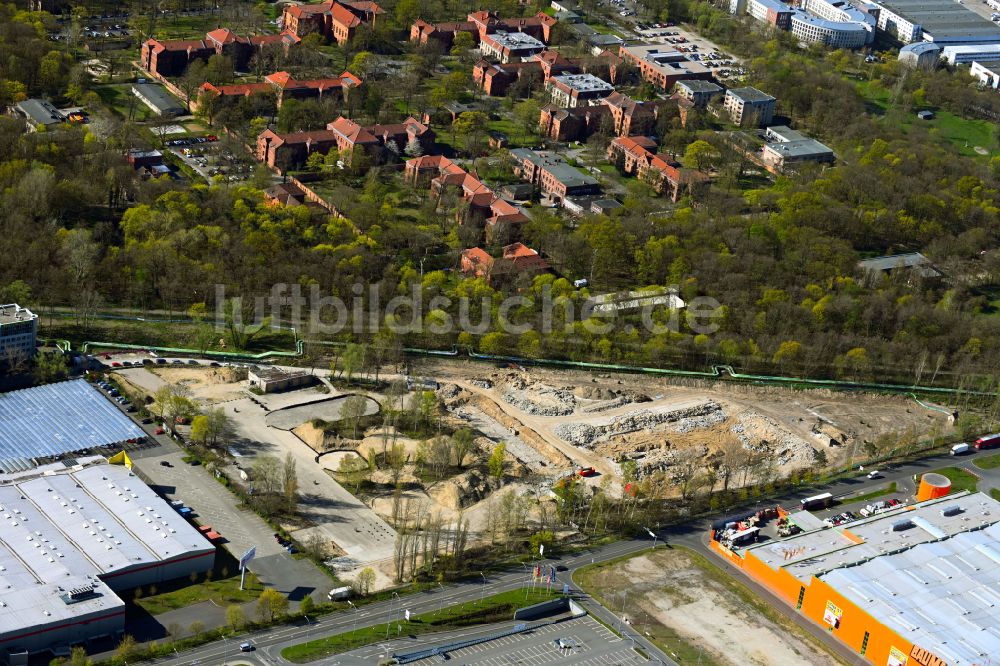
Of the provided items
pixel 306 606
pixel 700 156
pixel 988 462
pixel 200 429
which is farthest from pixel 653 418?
pixel 700 156

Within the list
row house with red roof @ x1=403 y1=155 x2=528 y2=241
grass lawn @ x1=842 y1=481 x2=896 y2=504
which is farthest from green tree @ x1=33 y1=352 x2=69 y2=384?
grass lawn @ x1=842 y1=481 x2=896 y2=504

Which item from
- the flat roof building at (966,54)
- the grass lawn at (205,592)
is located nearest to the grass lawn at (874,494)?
the grass lawn at (205,592)

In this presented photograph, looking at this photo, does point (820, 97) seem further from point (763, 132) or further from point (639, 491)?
point (639, 491)

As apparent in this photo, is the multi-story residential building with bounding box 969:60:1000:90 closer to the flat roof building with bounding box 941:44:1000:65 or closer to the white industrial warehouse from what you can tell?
the flat roof building with bounding box 941:44:1000:65

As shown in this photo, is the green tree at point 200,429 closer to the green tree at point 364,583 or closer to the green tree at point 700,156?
the green tree at point 364,583

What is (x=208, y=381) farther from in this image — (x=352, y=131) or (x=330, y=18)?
(x=330, y=18)

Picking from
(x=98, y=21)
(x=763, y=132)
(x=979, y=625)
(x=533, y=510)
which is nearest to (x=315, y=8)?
(x=98, y=21)

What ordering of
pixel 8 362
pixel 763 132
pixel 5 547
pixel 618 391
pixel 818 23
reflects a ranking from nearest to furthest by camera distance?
pixel 5 547
pixel 8 362
pixel 618 391
pixel 763 132
pixel 818 23
